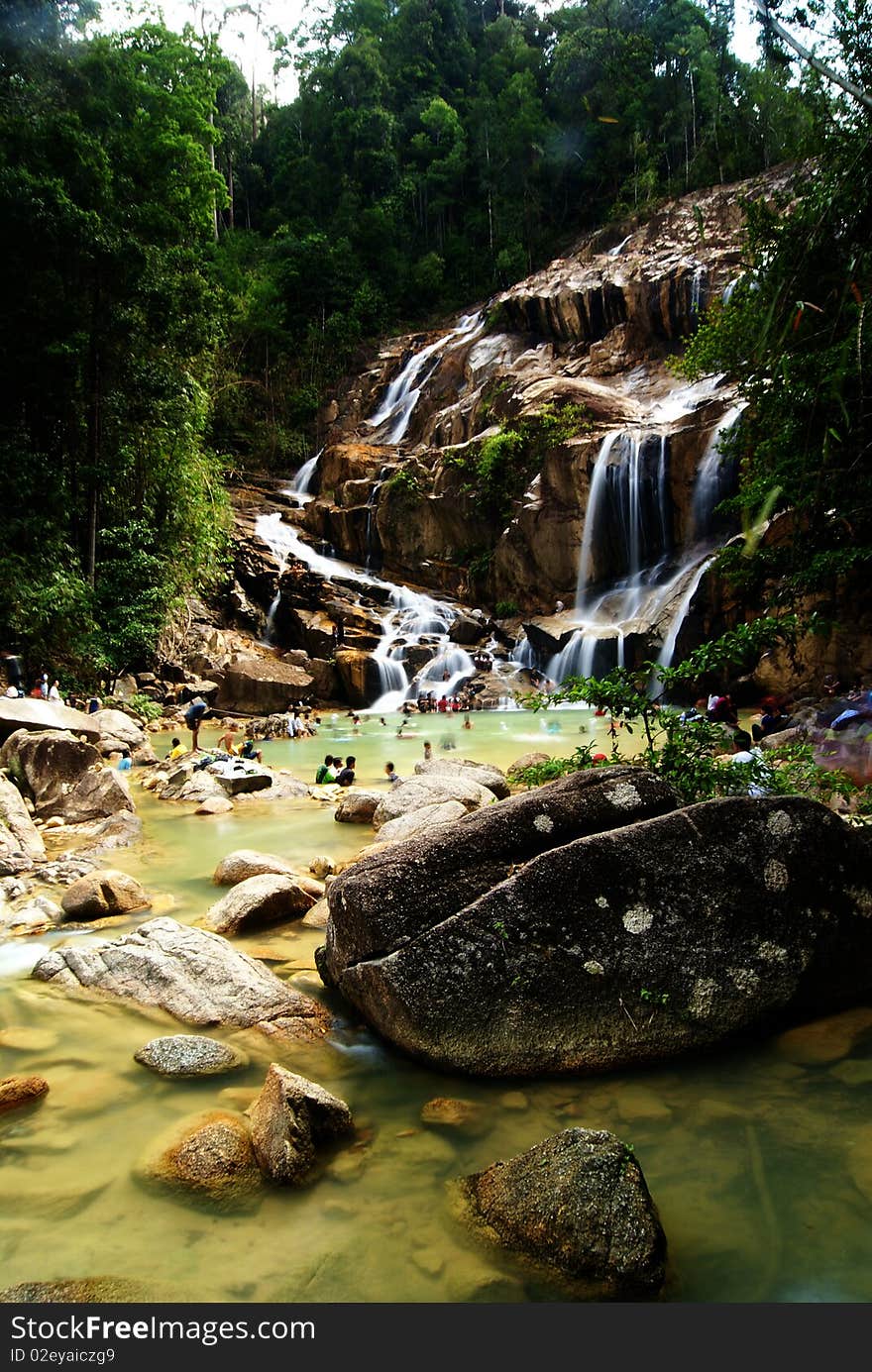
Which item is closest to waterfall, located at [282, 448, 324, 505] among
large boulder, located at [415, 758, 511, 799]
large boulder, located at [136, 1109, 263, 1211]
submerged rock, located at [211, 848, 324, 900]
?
large boulder, located at [415, 758, 511, 799]

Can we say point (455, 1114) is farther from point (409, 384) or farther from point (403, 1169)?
point (409, 384)

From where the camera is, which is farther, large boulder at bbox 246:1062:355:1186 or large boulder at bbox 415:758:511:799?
large boulder at bbox 415:758:511:799

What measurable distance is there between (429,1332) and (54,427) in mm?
22393

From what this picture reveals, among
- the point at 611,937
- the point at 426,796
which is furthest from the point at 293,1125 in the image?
the point at 426,796

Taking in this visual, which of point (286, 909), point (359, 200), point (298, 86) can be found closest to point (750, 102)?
point (359, 200)

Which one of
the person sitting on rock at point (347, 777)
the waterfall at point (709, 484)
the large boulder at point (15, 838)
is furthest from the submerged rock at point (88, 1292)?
the waterfall at point (709, 484)

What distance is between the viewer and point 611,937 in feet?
12.3

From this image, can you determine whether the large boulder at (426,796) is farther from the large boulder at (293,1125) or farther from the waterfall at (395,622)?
the waterfall at (395,622)

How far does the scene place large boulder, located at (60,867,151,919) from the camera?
6066 millimetres

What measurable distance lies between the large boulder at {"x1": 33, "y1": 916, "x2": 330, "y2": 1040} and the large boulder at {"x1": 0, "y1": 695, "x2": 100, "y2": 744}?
23.9 ft

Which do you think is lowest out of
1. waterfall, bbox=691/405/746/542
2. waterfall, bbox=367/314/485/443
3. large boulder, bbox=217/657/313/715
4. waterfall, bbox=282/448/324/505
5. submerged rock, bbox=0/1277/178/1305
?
large boulder, bbox=217/657/313/715

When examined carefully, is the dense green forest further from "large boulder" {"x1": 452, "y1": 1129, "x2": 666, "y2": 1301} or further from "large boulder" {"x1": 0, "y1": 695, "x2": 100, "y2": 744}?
"large boulder" {"x1": 0, "y1": 695, "x2": 100, "y2": 744}

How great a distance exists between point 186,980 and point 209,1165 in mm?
1711

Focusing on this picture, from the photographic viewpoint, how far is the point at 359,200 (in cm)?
5131
